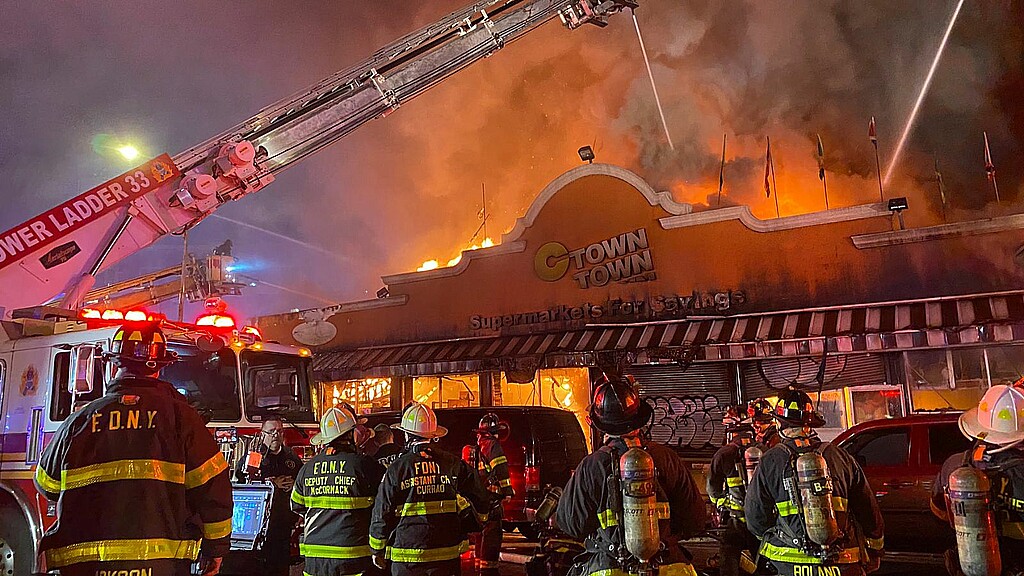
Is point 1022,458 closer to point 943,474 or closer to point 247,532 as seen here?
point 943,474

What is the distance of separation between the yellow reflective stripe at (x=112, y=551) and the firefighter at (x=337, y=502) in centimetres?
159

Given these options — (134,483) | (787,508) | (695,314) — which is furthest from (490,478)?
(695,314)

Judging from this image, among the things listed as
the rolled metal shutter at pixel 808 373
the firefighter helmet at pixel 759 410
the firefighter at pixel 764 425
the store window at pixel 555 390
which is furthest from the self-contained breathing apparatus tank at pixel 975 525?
the store window at pixel 555 390

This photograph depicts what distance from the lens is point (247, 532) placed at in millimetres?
7031

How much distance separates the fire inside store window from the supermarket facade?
2.1 inches

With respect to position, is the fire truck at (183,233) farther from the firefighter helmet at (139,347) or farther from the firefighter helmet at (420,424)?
the firefighter helmet at (420,424)

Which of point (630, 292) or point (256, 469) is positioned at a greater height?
point (630, 292)

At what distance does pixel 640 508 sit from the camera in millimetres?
3320

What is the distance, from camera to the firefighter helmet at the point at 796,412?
411cm

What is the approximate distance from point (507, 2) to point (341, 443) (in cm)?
744

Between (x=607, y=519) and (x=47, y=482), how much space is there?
2.81 m

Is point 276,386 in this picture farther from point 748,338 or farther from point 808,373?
point 808,373

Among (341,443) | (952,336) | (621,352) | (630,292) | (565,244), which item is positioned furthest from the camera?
(565,244)

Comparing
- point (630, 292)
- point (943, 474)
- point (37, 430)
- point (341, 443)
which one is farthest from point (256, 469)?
point (630, 292)
